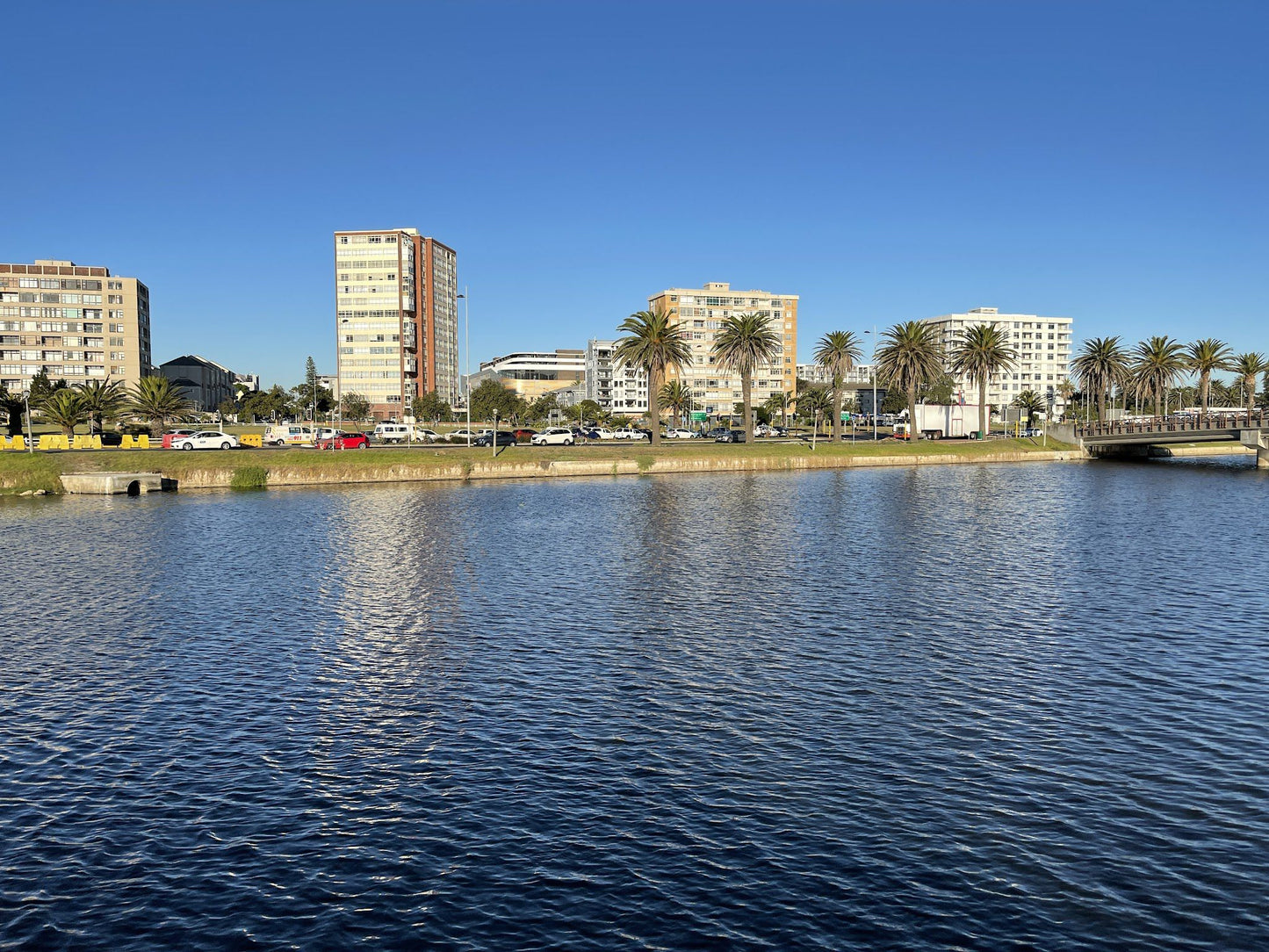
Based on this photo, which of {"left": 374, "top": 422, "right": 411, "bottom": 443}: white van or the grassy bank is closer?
the grassy bank

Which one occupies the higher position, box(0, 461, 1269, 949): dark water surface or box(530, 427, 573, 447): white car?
box(530, 427, 573, 447): white car

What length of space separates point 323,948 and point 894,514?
48621 mm

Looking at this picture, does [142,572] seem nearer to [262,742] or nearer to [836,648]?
[262,742]

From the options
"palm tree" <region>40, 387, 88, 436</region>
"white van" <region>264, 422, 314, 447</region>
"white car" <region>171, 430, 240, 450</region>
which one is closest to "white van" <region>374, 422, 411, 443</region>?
"white van" <region>264, 422, 314, 447</region>

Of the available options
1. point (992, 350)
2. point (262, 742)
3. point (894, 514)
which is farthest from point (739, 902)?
point (992, 350)

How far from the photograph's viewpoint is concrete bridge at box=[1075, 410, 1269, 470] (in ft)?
330

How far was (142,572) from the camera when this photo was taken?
120 ft

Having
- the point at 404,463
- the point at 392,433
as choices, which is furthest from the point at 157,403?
the point at 404,463

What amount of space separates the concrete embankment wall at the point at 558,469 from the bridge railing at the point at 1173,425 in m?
19.5

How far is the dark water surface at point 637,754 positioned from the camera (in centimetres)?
1213

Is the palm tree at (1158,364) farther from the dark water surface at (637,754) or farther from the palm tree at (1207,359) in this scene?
the dark water surface at (637,754)

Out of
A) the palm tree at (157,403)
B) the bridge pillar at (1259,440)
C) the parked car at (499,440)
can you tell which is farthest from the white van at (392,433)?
the bridge pillar at (1259,440)

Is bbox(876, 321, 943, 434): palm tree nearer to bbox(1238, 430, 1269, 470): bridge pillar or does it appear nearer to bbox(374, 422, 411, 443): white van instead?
bbox(1238, 430, 1269, 470): bridge pillar

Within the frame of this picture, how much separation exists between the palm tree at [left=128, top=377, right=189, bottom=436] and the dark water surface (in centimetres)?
6708
